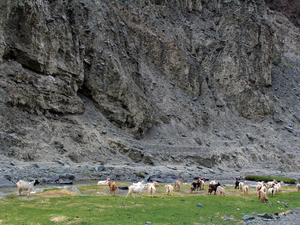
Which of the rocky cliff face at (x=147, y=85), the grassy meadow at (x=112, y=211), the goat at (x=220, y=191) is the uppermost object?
the rocky cliff face at (x=147, y=85)

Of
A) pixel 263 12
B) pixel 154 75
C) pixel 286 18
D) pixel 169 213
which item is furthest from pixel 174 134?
pixel 286 18

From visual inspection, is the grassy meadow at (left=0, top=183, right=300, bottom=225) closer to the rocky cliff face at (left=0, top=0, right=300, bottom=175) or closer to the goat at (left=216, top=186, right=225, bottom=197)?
the goat at (left=216, top=186, right=225, bottom=197)

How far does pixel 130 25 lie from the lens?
55875mm

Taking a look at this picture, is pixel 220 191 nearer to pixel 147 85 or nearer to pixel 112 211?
pixel 112 211

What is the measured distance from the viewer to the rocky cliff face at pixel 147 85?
32.8m

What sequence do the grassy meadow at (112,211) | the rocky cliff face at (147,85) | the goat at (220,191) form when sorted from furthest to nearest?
the rocky cliff face at (147,85), the goat at (220,191), the grassy meadow at (112,211)

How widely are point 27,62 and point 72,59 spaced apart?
7559 mm

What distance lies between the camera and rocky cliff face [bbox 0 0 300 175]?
3278 centimetres

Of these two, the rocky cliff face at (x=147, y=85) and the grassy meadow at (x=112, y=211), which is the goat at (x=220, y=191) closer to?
the grassy meadow at (x=112, y=211)

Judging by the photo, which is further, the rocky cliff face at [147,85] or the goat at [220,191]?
the rocky cliff face at [147,85]

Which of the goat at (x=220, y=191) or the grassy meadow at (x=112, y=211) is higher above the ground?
the grassy meadow at (x=112, y=211)

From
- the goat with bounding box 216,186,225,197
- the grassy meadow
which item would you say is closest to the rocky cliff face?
the grassy meadow

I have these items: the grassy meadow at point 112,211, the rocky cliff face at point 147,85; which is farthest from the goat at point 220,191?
the rocky cliff face at point 147,85

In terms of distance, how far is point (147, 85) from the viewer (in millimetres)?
52062
